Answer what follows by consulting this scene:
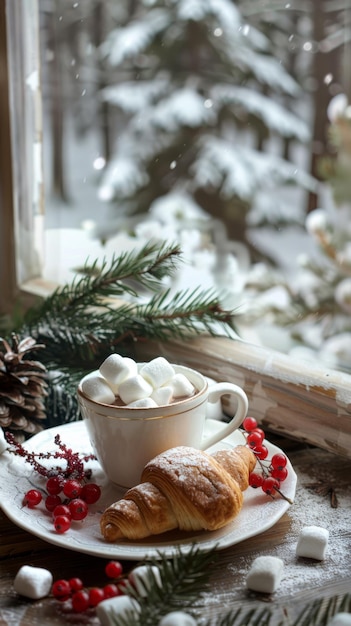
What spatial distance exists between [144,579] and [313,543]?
17 cm

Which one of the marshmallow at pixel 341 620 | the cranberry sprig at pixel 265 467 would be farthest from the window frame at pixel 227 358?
the marshmallow at pixel 341 620

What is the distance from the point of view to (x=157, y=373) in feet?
2.45

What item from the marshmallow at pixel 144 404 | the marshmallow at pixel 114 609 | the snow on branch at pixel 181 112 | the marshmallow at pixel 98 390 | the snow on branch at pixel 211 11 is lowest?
the marshmallow at pixel 114 609

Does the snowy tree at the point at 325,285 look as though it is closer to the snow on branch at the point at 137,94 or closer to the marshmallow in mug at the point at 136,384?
the snow on branch at the point at 137,94

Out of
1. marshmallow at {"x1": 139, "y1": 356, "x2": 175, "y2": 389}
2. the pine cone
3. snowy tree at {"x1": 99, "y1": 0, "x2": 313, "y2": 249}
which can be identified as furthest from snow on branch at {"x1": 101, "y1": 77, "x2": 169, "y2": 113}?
marshmallow at {"x1": 139, "y1": 356, "x2": 175, "y2": 389}

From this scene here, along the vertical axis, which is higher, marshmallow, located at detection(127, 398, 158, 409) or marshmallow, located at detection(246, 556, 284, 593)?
marshmallow, located at detection(127, 398, 158, 409)

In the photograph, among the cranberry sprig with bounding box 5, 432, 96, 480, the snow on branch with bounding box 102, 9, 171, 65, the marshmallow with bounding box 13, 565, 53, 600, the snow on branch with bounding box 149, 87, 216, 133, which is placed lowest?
the marshmallow with bounding box 13, 565, 53, 600

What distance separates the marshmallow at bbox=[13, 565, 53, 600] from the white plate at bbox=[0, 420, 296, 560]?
4 cm

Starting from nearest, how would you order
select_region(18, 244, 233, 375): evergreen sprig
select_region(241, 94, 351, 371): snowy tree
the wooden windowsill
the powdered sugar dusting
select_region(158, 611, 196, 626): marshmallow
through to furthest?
select_region(158, 611, 196, 626): marshmallow, the powdered sugar dusting, the wooden windowsill, select_region(18, 244, 233, 375): evergreen sprig, select_region(241, 94, 351, 371): snowy tree

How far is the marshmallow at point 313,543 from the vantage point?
659 millimetres

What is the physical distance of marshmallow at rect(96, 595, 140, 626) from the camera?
550mm

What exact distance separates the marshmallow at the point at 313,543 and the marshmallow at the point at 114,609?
178 millimetres

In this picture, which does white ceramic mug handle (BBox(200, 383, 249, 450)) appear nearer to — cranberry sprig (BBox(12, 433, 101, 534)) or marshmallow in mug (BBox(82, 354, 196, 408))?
marshmallow in mug (BBox(82, 354, 196, 408))

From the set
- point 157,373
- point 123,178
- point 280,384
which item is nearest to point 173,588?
point 157,373
